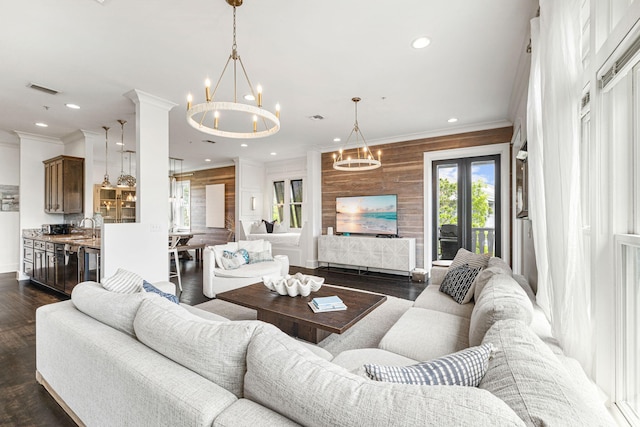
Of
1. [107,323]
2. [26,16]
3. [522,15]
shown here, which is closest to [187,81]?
[26,16]

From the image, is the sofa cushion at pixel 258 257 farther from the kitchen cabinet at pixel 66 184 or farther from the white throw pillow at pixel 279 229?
the kitchen cabinet at pixel 66 184

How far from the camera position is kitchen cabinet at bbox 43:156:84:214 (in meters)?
5.32

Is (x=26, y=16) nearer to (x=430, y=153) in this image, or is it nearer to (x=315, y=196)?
(x=315, y=196)

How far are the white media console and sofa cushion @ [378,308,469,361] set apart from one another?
3.15 meters

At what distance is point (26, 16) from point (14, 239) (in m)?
6.01

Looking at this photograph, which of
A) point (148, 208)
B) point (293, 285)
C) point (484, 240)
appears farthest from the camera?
point (484, 240)

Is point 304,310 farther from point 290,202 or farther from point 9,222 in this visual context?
point 9,222

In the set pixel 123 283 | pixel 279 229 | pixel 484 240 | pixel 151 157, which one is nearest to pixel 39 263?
pixel 151 157

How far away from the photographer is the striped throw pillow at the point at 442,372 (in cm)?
93

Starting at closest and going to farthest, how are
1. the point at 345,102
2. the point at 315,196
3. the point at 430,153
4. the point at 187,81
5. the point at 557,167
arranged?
the point at 557,167, the point at 187,81, the point at 345,102, the point at 430,153, the point at 315,196

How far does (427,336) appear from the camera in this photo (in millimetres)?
1914

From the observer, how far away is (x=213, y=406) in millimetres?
927

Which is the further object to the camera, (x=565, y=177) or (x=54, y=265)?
(x=54, y=265)

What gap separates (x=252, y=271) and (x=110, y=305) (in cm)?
266
